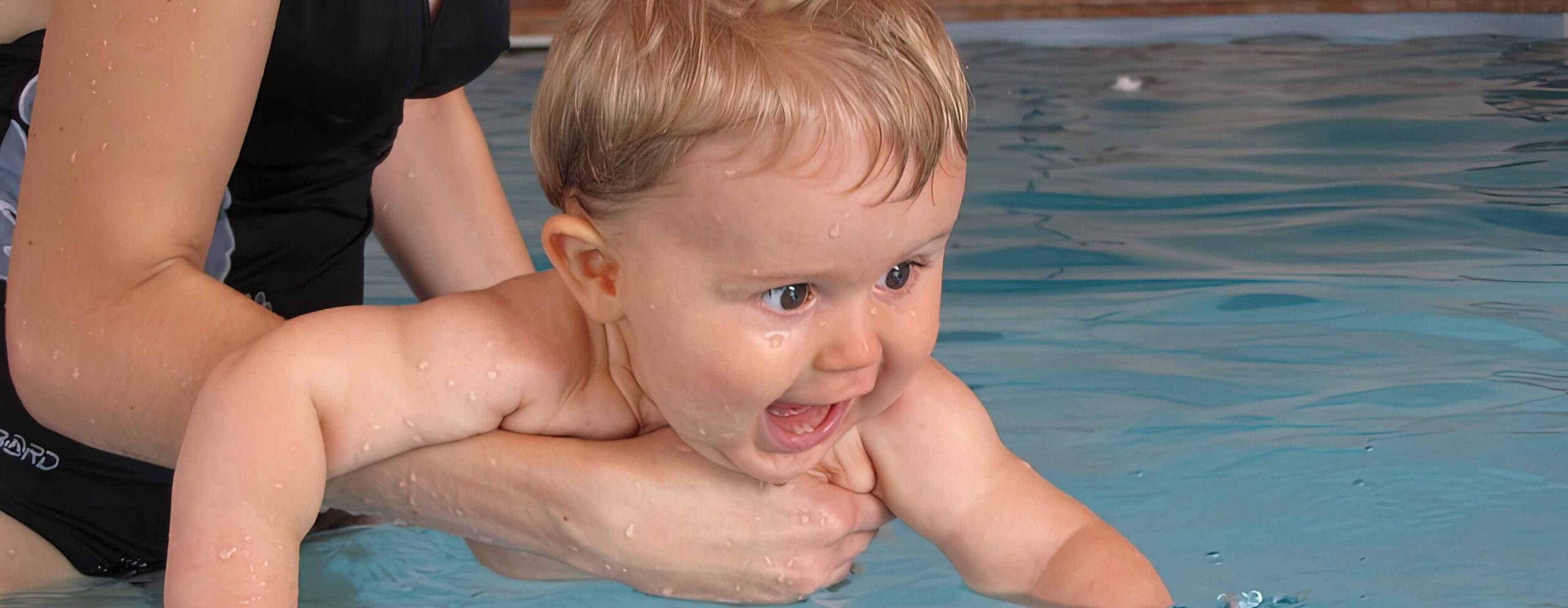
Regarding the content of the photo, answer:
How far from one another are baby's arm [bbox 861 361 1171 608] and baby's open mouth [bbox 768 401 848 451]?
0.17 m

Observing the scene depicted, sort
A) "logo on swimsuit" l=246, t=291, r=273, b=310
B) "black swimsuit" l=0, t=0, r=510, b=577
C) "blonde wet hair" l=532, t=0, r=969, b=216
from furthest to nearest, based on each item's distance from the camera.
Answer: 1. "logo on swimsuit" l=246, t=291, r=273, b=310
2. "black swimsuit" l=0, t=0, r=510, b=577
3. "blonde wet hair" l=532, t=0, r=969, b=216

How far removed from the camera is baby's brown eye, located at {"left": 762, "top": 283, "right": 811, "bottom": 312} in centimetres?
129

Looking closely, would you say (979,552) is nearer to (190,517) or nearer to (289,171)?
(190,517)

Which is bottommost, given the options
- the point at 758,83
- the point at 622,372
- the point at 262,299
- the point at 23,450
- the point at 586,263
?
the point at 23,450

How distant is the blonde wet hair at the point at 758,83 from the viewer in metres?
1.25

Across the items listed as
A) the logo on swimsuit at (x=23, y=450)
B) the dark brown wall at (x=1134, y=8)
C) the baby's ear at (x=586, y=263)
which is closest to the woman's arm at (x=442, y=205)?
the logo on swimsuit at (x=23, y=450)

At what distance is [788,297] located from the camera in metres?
1.29

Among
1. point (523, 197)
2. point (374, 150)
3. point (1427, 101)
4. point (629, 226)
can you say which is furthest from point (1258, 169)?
point (629, 226)

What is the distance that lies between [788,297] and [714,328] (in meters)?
0.07

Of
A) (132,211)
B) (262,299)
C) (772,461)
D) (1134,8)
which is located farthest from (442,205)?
(1134,8)

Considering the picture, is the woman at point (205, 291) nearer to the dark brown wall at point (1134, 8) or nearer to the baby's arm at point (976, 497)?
the baby's arm at point (976, 497)

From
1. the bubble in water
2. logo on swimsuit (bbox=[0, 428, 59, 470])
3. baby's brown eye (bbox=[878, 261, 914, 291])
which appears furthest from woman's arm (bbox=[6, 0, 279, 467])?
the bubble in water

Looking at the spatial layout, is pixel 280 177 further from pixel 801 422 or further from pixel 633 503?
pixel 801 422

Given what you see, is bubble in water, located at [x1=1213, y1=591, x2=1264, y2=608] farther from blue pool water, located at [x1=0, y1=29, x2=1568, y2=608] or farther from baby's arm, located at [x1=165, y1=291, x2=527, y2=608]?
baby's arm, located at [x1=165, y1=291, x2=527, y2=608]
